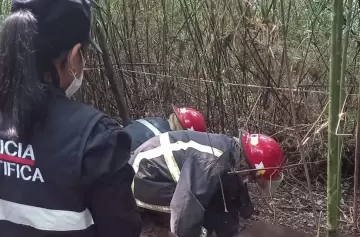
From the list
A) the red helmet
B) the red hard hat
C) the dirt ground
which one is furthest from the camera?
the red helmet

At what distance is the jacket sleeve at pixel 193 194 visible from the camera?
294 cm

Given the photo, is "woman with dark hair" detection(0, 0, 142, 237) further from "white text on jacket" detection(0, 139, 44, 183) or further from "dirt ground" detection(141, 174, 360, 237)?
"dirt ground" detection(141, 174, 360, 237)

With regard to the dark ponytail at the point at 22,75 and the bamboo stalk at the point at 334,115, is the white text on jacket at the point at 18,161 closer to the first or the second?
the dark ponytail at the point at 22,75

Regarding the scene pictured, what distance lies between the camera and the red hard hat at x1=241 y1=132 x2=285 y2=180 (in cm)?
305

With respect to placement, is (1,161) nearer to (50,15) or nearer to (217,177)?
(50,15)

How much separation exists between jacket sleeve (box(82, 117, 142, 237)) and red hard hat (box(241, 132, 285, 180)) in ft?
5.35

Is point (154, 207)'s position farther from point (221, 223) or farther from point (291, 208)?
point (291, 208)

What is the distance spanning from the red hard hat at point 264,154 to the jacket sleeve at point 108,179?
1632 millimetres

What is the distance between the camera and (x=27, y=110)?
140 centimetres

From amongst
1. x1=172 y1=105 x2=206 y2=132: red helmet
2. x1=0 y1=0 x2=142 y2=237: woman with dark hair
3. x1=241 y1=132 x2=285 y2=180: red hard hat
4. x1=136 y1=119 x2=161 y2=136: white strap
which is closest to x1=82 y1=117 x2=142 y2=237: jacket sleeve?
x1=0 y1=0 x2=142 y2=237: woman with dark hair

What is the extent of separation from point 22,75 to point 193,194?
66.7 inches

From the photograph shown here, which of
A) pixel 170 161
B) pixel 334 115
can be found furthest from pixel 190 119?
pixel 334 115

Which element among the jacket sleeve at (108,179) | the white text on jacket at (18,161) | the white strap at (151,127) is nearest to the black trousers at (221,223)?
the white strap at (151,127)

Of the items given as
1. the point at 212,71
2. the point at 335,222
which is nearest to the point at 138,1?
the point at 212,71
